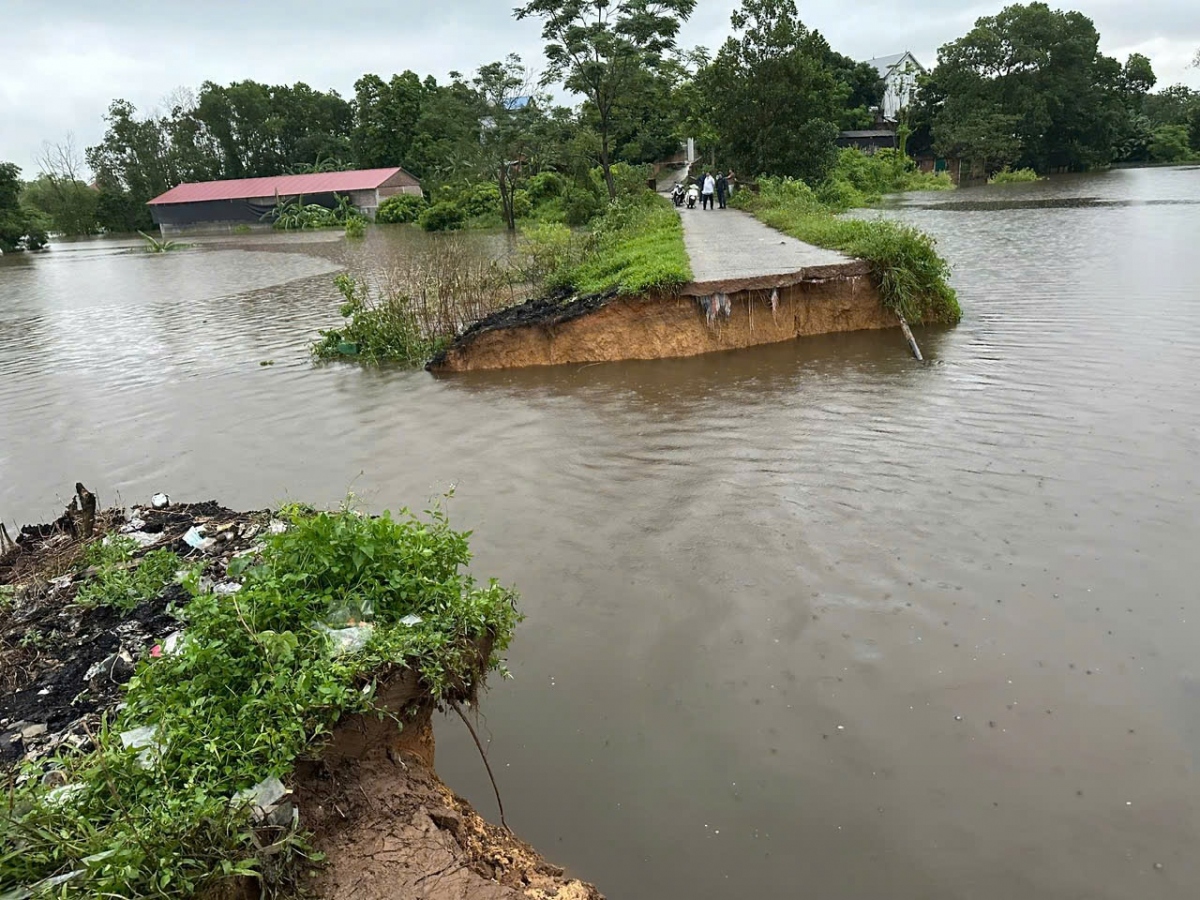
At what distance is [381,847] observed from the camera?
2.68 m

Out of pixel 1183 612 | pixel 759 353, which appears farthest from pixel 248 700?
pixel 759 353

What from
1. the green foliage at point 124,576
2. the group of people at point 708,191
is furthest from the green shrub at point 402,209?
the green foliage at point 124,576

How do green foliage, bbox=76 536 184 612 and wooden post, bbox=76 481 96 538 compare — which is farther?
wooden post, bbox=76 481 96 538

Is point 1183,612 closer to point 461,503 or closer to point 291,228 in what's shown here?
point 461,503

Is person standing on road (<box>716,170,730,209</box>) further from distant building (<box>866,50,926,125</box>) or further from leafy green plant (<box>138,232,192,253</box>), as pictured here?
distant building (<box>866,50,926,125</box>)

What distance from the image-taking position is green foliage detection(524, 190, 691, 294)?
36.0ft

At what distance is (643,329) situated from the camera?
1105 cm

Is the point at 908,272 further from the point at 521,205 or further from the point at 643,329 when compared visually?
the point at 521,205

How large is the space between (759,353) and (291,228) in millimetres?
49710

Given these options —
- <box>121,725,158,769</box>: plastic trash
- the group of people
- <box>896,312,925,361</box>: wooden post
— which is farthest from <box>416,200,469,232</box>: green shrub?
<box>121,725,158,769</box>: plastic trash

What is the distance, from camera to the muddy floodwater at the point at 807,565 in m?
3.26

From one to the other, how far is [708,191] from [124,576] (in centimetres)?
2443

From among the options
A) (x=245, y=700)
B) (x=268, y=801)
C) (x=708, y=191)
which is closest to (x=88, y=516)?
(x=245, y=700)

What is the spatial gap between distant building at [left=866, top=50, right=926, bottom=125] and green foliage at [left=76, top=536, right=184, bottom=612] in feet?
211
